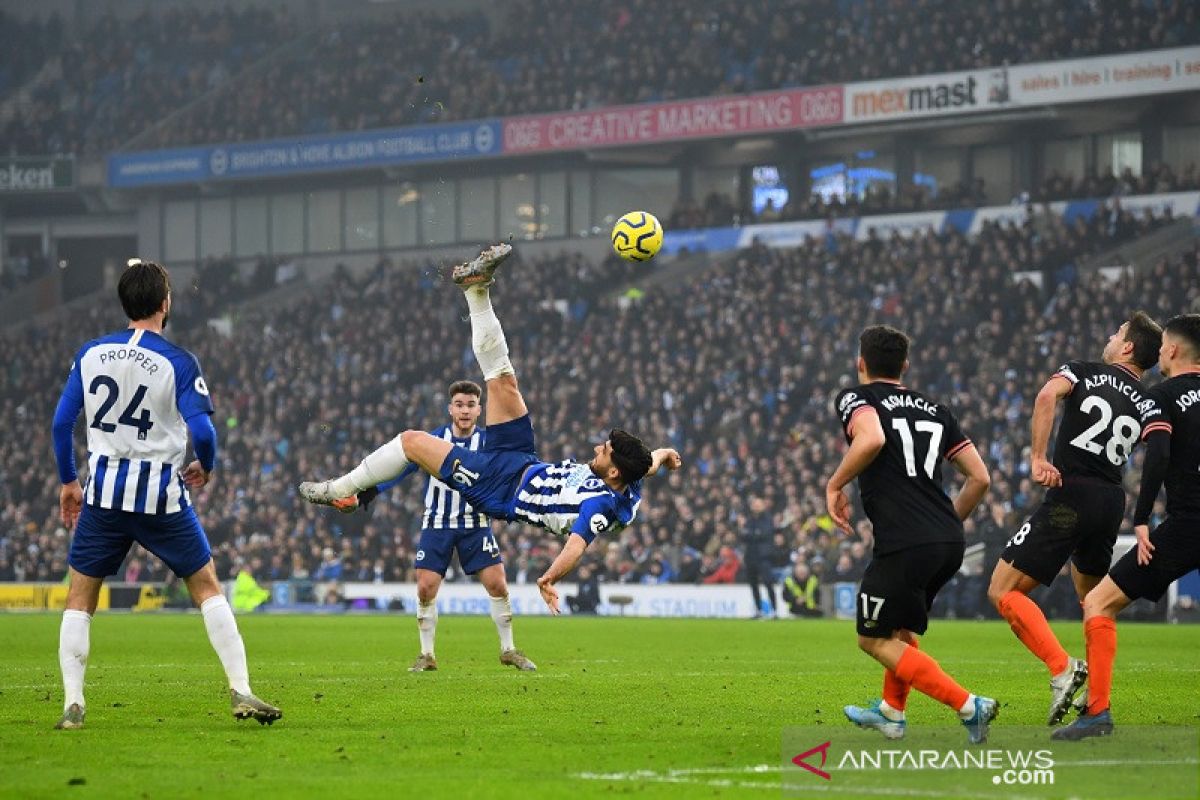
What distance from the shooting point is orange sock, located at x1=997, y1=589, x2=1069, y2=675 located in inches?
401

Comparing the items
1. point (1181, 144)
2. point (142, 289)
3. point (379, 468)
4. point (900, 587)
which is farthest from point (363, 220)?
point (900, 587)

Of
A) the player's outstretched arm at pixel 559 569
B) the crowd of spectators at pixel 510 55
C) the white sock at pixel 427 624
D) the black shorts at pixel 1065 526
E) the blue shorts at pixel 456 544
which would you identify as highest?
the crowd of spectators at pixel 510 55

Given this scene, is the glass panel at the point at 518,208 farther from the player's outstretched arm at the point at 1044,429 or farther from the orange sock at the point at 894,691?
the orange sock at the point at 894,691

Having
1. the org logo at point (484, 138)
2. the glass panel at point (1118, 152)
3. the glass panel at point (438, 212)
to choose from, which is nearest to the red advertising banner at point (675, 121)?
the org logo at point (484, 138)

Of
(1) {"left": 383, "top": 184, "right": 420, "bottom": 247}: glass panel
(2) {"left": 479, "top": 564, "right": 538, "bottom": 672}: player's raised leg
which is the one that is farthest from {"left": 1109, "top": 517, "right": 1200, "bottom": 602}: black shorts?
Result: (1) {"left": 383, "top": 184, "right": 420, "bottom": 247}: glass panel

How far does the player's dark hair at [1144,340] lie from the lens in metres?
10.6

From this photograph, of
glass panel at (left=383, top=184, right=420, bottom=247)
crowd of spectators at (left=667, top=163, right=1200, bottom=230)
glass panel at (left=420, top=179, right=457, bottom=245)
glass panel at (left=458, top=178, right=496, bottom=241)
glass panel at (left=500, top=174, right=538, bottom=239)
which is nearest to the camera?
crowd of spectators at (left=667, top=163, right=1200, bottom=230)

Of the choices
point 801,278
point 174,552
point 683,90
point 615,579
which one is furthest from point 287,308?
point 174,552

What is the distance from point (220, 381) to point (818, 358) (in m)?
17.8

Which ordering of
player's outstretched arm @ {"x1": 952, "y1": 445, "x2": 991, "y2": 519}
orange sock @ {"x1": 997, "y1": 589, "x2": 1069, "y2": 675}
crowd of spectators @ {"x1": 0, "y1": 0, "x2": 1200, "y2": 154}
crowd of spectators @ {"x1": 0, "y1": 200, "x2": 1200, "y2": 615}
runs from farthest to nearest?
crowd of spectators @ {"x1": 0, "y1": 0, "x2": 1200, "y2": 154} < crowd of spectators @ {"x1": 0, "y1": 200, "x2": 1200, "y2": 615} < orange sock @ {"x1": 997, "y1": 589, "x2": 1069, "y2": 675} < player's outstretched arm @ {"x1": 952, "y1": 445, "x2": 991, "y2": 519}

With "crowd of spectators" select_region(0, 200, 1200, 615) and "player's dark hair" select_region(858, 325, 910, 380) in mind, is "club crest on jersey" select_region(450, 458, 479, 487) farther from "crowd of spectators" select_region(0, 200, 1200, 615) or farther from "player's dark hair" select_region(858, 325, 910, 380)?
"crowd of spectators" select_region(0, 200, 1200, 615)

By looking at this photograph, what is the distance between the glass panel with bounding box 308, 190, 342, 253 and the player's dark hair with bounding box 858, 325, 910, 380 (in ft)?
149

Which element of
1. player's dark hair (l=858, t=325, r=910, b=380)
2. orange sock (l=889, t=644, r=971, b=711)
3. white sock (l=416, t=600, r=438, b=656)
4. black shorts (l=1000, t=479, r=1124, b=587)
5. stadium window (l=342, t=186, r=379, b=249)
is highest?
stadium window (l=342, t=186, r=379, b=249)

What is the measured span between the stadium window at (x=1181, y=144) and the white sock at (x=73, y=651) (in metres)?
36.5
